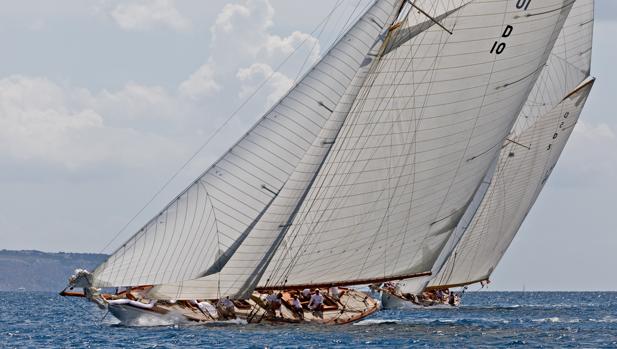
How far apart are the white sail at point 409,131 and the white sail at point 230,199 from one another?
2917 mm

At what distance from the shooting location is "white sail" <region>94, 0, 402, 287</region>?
42.6 meters

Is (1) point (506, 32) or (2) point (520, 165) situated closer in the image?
(1) point (506, 32)

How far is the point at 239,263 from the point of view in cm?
4391

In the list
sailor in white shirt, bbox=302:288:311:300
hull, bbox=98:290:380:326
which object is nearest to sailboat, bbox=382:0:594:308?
sailor in white shirt, bbox=302:288:311:300

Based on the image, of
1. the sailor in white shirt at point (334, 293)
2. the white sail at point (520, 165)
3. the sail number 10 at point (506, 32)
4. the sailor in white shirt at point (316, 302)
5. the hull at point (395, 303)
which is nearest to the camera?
the sail number 10 at point (506, 32)

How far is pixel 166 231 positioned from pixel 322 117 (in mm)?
5957

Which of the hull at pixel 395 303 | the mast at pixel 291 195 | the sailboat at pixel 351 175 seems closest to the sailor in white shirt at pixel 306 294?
the sailboat at pixel 351 175

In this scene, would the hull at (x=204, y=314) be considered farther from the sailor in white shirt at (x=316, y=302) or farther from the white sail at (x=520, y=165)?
the white sail at (x=520, y=165)

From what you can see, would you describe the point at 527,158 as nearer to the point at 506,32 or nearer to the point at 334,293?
the point at 334,293

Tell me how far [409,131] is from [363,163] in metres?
1.95

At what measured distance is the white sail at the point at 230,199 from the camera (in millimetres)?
42625

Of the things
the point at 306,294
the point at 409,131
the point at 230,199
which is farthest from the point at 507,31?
the point at 306,294

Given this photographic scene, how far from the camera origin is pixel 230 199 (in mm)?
42656

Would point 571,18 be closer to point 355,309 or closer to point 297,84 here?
point 355,309
